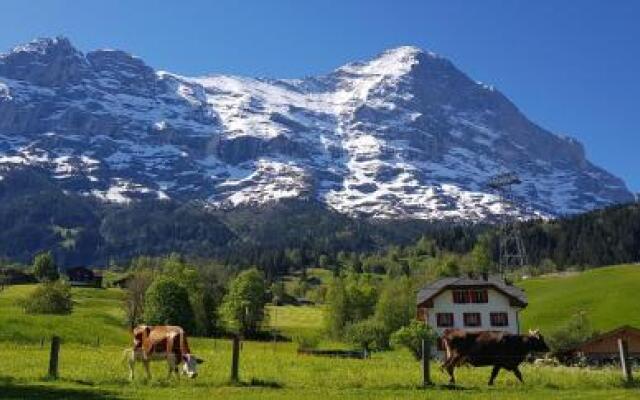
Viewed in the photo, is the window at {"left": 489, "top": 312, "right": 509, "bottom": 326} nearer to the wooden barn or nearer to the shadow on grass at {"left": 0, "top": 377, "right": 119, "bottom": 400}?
the wooden barn

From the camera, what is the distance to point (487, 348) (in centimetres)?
3859

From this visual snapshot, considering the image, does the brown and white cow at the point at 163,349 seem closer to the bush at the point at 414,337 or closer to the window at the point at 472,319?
the bush at the point at 414,337

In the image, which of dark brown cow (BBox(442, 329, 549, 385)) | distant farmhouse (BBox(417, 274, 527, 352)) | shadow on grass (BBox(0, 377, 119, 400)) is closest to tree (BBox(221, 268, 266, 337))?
distant farmhouse (BBox(417, 274, 527, 352))

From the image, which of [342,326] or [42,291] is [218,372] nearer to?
[42,291]

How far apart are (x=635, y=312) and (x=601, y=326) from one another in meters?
9.80

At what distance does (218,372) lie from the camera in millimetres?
39844

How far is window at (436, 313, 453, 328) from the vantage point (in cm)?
12900

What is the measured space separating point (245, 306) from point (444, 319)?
148ft

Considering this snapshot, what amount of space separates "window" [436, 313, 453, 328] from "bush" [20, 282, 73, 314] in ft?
204

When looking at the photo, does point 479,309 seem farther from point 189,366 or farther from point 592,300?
point 189,366

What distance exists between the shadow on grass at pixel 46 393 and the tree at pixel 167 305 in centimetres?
10214

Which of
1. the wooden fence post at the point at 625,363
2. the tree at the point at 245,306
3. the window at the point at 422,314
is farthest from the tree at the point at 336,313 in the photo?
the wooden fence post at the point at 625,363

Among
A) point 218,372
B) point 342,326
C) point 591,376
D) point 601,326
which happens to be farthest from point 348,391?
point 342,326

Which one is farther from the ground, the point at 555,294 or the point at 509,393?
the point at 555,294
